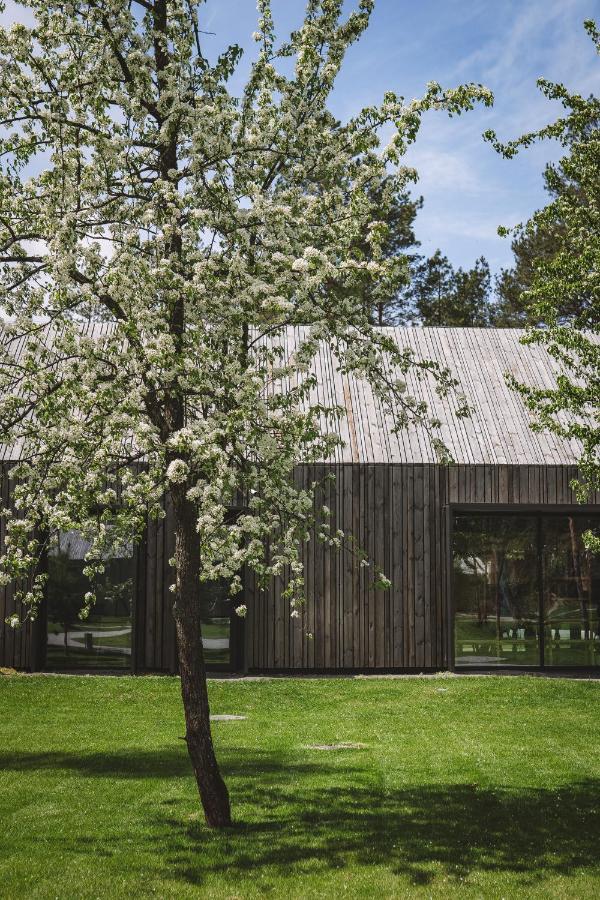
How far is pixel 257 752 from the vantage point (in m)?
10.8

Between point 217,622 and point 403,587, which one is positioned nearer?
point 403,587

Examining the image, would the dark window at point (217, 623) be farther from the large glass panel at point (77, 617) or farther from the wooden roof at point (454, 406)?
the wooden roof at point (454, 406)

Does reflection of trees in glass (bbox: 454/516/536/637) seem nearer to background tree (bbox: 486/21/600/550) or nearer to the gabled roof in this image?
the gabled roof

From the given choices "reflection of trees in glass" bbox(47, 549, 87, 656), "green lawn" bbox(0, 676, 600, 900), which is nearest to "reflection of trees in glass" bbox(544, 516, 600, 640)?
"green lawn" bbox(0, 676, 600, 900)

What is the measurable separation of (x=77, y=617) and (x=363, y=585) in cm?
500

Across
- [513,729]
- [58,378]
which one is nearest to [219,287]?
[58,378]

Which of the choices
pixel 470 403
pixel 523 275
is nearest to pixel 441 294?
pixel 523 275

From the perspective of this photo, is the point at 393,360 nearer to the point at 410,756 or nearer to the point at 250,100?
the point at 250,100

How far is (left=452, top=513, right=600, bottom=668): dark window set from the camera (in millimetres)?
17734

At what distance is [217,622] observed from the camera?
57.9 feet

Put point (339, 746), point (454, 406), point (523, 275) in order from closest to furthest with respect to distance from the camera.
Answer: point (339, 746) < point (454, 406) < point (523, 275)

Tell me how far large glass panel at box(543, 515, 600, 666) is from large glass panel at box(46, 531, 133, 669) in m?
7.36

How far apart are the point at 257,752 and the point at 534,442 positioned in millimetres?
9527

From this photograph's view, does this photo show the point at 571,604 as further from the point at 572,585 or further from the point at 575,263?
the point at 575,263
